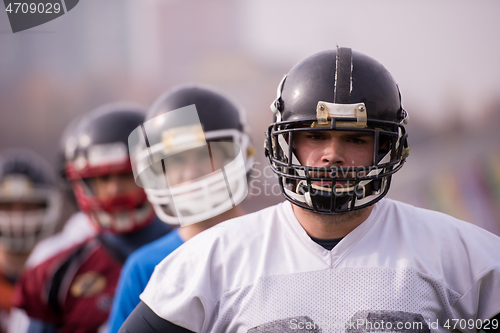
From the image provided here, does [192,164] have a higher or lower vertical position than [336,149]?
lower

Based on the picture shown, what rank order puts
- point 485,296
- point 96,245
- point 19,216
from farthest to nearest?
point 19,216, point 96,245, point 485,296

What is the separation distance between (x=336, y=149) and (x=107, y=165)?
196cm

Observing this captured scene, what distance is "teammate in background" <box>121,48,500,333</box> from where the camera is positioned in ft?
4.59

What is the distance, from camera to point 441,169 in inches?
338

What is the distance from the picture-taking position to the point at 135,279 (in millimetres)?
2059

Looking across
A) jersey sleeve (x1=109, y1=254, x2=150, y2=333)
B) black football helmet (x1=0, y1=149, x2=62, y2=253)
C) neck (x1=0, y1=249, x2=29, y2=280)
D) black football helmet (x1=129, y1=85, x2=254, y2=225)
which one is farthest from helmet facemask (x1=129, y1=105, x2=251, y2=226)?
neck (x1=0, y1=249, x2=29, y2=280)

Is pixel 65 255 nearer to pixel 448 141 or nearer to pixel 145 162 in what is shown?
pixel 145 162

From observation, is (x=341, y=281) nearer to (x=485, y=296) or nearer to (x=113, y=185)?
(x=485, y=296)

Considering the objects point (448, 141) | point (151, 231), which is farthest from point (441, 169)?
point (151, 231)

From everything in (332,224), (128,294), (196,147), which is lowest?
(128,294)

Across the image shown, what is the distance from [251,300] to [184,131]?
3.70 feet

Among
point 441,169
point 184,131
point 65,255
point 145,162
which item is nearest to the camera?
point 184,131

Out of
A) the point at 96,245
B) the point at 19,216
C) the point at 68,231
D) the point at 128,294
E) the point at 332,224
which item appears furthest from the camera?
the point at 68,231

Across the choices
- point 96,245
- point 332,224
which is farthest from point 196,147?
point 96,245
